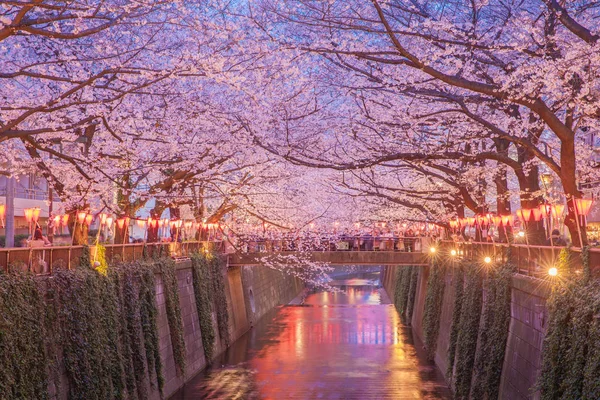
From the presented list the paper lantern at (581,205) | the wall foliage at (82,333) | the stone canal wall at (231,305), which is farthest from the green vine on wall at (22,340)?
the paper lantern at (581,205)

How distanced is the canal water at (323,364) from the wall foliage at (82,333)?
4.41 meters

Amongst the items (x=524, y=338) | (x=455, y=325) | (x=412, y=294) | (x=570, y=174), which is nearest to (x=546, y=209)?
(x=524, y=338)

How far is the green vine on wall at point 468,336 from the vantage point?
2030 centimetres

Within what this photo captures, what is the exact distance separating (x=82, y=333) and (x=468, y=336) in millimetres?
10581

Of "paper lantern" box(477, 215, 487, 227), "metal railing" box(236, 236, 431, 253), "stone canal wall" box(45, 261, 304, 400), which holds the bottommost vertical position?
"stone canal wall" box(45, 261, 304, 400)

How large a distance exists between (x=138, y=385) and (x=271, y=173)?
13.7 m

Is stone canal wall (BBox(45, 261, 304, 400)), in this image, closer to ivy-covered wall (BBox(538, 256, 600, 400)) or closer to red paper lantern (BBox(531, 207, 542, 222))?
ivy-covered wall (BBox(538, 256, 600, 400))

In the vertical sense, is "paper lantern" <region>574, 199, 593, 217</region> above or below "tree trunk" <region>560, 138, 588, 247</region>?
below

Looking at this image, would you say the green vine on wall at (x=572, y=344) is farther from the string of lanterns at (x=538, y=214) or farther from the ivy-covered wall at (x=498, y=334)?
the string of lanterns at (x=538, y=214)

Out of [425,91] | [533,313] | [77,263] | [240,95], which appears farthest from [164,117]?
[533,313]

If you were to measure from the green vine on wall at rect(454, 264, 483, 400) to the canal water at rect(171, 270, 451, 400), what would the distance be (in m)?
3.06

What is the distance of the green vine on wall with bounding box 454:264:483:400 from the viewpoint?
20.3 metres

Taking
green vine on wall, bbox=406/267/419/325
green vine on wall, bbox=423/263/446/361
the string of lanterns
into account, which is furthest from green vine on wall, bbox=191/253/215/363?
green vine on wall, bbox=406/267/419/325

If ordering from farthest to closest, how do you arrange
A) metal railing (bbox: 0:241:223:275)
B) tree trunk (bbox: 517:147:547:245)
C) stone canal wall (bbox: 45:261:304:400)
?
1. stone canal wall (bbox: 45:261:304:400)
2. tree trunk (bbox: 517:147:547:245)
3. metal railing (bbox: 0:241:223:275)
